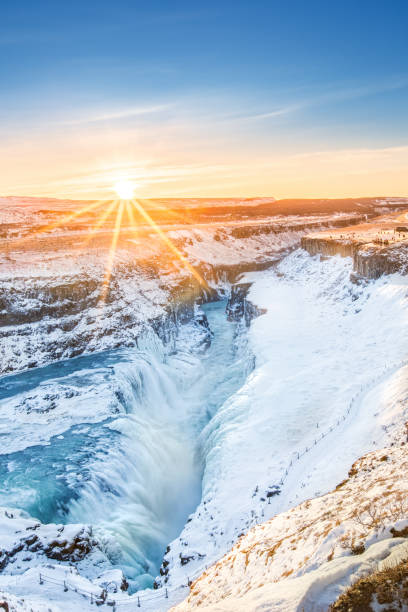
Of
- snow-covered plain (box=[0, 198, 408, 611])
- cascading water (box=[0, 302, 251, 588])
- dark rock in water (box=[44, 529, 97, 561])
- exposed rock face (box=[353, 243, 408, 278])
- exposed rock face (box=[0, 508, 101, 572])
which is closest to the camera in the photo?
snow-covered plain (box=[0, 198, 408, 611])

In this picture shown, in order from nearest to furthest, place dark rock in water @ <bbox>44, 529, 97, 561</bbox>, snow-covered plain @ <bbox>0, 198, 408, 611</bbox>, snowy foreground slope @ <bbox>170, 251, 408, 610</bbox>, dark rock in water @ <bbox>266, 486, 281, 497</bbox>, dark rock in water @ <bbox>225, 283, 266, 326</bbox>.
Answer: snow-covered plain @ <bbox>0, 198, 408, 611</bbox>
dark rock in water @ <bbox>44, 529, 97, 561</bbox>
snowy foreground slope @ <bbox>170, 251, 408, 610</bbox>
dark rock in water @ <bbox>266, 486, 281, 497</bbox>
dark rock in water @ <bbox>225, 283, 266, 326</bbox>

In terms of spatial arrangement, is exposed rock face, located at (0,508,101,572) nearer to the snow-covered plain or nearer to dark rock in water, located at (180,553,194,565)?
the snow-covered plain

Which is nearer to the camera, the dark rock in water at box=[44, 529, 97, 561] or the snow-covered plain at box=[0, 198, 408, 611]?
the snow-covered plain at box=[0, 198, 408, 611]

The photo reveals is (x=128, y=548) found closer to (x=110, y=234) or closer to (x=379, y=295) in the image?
(x=379, y=295)

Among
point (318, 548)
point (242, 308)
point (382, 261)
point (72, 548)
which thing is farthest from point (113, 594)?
point (242, 308)

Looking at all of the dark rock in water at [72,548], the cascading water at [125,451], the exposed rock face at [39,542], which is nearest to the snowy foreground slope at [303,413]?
the cascading water at [125,451]

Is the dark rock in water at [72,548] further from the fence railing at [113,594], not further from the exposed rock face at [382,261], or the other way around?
the exposed rock face at [382,261]

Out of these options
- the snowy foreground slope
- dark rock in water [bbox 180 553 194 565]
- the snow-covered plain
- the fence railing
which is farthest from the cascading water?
the fence railing
